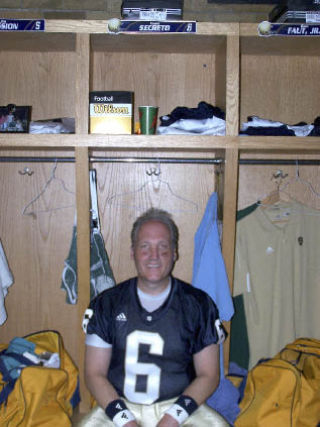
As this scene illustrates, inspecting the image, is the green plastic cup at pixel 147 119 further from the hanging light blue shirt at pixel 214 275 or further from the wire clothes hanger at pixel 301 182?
the wire clothes hanger at pixel 301 182

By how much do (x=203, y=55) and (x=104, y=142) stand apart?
3.01 ft

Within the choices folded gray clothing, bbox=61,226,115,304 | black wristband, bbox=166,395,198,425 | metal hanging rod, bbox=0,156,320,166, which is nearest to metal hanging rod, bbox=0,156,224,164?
metal hanging rod, bbox=0,156,320,166

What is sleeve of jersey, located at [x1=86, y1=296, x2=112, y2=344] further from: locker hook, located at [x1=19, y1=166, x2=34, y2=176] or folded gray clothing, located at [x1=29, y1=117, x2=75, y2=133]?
locker hook, located at [x1=19, y1=166, x2=34, y2=176]

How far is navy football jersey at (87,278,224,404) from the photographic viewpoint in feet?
5.96

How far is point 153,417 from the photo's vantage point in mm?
1759

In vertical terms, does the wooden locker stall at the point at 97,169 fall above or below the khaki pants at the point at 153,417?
above

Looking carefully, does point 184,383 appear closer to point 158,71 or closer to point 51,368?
point 51,368

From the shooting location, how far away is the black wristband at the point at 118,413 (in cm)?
168

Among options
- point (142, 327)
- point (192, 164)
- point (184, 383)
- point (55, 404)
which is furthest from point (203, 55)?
point (55, 404)

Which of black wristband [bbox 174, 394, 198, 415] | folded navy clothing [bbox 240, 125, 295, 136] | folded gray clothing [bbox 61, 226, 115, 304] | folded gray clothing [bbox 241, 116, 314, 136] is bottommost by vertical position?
black wristband [bbox 174, 394, 198, 415]

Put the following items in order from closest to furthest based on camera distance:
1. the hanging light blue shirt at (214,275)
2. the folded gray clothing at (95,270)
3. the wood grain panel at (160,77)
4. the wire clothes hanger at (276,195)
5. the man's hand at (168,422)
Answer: the man's hand at (168,422) < the hanging light blue shirt at (214,275) < the folded gray clothing at (95,270) < the wire clothes hanger at (276,195) < the wood grain panel at (160,77)

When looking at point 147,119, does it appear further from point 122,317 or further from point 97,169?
point 122,317

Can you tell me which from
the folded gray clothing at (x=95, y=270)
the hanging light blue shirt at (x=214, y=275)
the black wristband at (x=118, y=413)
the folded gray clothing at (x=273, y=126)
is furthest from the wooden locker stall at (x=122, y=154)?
the black wristband at (x=118, y=413)

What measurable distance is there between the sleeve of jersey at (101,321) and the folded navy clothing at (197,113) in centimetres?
95
